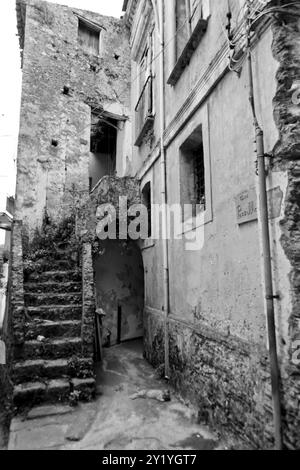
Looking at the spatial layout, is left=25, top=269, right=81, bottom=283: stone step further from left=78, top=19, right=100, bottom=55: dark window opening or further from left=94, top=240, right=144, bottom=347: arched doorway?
left=78, top=19, right=100, bottom=55: dark window opening

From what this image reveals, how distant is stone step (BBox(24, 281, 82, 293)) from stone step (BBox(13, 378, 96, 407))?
2127 mm

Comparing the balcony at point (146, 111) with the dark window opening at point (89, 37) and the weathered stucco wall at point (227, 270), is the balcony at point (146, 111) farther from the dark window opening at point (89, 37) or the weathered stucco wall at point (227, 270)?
the dark window opening at point (89, 37)

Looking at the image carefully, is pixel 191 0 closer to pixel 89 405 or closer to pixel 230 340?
pixel 230 340

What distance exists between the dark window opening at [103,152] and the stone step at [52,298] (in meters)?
7.56

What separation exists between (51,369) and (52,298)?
1.64m

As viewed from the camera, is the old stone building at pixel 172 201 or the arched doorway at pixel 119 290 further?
the arched doorway at pixel 119 290

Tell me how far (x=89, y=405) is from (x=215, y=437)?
78.6 inches

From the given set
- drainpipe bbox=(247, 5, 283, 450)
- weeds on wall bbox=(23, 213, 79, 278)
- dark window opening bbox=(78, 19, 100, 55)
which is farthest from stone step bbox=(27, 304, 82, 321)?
dark window opening bbox=(78, 19, 100, 55)

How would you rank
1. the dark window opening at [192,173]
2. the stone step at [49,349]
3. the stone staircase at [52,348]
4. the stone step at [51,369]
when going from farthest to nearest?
the dark window opening at [192,173] → the stone step at [49,349] → the stone step at [51,369] → the stone staircase at [52,348]

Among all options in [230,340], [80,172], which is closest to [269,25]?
[230,340]

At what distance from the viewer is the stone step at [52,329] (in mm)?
5754

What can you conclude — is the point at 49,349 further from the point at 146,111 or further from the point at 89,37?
the point at 89,37

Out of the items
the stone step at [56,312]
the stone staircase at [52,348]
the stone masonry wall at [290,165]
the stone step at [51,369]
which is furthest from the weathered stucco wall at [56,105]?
the stone masonry wall at [290,165]

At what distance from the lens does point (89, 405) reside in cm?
497
